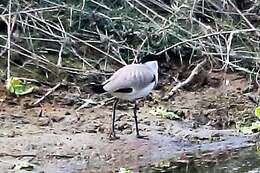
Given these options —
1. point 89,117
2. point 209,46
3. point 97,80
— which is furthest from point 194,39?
point 89,117

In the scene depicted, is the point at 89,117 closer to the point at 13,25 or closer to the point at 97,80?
the point at 97,80

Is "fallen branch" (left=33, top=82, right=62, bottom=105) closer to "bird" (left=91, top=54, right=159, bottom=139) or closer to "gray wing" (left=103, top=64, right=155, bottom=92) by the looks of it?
"bird" (left=91, top=54, right=159, bottom=139)

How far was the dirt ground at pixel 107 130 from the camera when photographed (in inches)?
256

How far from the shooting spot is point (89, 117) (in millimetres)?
7699

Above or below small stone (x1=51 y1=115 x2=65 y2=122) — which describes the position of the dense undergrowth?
above

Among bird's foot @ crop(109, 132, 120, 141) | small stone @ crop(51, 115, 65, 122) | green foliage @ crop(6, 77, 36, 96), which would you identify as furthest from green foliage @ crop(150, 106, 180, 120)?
green foliage @ crop(6, 77, 36, 96)

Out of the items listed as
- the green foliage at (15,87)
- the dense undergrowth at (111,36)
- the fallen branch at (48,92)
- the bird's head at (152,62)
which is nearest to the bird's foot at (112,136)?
the bird's head at (152,62)

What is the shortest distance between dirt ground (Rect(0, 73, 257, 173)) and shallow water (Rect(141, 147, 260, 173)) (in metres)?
0.13

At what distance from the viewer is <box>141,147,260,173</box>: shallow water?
6.44m

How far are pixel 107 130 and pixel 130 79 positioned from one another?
586 millimetres

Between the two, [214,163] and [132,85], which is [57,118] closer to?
[132,85]

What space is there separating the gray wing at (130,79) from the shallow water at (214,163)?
2.68ft

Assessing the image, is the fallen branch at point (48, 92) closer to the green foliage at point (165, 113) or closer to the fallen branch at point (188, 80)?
the green foliage at point (165, 113)

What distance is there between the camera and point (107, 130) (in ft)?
24.1
